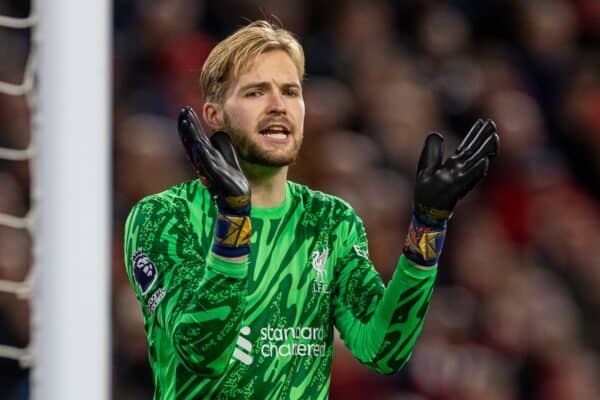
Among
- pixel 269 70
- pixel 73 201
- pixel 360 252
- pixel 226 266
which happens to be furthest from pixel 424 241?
pixel 73 201

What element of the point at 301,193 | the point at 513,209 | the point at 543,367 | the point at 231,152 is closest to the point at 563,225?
the point at 513,209

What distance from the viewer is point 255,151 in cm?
376

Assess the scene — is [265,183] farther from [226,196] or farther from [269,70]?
[226,196]

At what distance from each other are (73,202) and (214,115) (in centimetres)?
77

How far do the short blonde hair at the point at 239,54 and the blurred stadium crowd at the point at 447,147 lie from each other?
106 inches

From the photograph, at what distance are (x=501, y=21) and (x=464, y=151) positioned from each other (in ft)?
21.2

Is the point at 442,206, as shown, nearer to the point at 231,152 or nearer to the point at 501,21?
the point at 231,152

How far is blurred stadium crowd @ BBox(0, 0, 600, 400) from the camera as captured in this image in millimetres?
7391

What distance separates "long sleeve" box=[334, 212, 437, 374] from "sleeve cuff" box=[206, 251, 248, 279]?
1.50 ft

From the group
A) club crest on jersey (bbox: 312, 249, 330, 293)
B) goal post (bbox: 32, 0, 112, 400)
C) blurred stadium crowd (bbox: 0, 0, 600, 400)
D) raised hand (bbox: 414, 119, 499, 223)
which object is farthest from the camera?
blurred stadium crowd (bbox: 0, 0, 600, 400)

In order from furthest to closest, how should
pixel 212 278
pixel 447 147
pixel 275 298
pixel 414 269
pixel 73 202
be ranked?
pixel 447 147 → pixel 275 298 → pixel 414 269 → pixel 212 278 → pixel 73 202

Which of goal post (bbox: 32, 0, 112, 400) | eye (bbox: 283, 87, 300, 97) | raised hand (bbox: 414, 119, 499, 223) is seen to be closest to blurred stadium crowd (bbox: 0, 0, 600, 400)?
eye (bbox: 283, 87, 300, 97)

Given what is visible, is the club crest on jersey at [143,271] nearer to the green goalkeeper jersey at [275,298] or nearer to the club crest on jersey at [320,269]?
the green goalkeeper jersey at [275,298]

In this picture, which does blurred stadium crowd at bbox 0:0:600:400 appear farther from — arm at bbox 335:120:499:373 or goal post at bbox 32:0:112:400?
goal post at bbox 32:0:112:400
